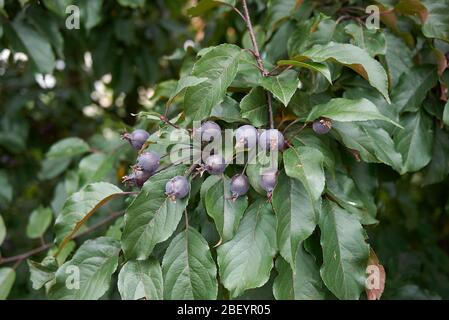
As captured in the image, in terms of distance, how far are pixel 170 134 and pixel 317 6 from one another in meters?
0.70

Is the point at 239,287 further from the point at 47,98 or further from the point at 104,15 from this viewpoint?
the point at 47,98

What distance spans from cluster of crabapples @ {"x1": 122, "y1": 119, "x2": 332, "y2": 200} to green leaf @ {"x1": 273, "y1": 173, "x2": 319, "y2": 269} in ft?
0.09

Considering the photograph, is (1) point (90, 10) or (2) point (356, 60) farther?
(1) point (90, 10)

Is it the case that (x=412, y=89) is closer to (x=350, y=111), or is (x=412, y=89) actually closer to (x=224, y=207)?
(x=350, y=111)

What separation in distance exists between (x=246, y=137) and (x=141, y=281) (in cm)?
35

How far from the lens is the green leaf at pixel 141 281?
38.3 inches

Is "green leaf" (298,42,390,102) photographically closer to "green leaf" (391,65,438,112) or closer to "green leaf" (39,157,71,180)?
"green leaf" (391,65,438,112)

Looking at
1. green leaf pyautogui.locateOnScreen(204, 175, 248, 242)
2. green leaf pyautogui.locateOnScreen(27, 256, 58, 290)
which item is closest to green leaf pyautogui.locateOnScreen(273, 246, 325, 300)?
green leaf pyautogui.locateOnScreen(204, 175, 248, 242)

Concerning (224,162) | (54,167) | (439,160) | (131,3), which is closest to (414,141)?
(439,160)

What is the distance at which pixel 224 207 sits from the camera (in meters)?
0.97

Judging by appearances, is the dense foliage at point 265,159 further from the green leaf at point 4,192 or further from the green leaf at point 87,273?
the green leaf at point 4,192

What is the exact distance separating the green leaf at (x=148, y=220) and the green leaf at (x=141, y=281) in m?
0.03

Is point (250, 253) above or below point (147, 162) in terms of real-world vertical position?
below
